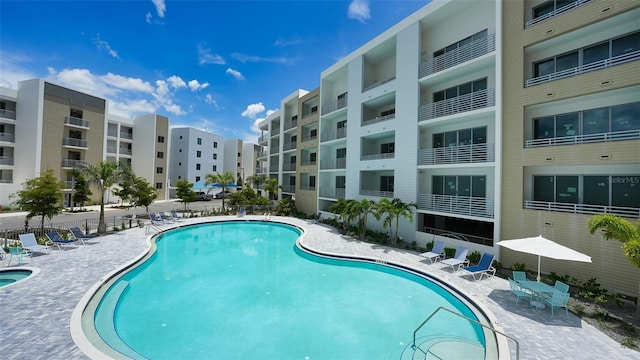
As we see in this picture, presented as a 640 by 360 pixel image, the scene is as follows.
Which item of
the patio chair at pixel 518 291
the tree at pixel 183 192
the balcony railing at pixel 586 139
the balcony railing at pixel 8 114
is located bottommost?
the patio chair at pixel 518 291

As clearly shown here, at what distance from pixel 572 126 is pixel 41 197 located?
1037 inches

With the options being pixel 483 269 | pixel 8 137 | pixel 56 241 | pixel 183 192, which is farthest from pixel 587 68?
pixel 8 137

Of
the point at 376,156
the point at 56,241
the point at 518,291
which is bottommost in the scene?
the point at 518,291

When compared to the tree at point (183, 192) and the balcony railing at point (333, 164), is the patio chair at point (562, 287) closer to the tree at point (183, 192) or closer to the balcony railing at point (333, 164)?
the balcony railing at point (333, 164)

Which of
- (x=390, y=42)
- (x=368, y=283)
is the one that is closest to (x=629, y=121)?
(x=368, y=283)

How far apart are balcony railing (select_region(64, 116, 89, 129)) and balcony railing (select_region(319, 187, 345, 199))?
104 feet

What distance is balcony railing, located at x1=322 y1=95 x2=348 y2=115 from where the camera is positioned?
75.0 ft

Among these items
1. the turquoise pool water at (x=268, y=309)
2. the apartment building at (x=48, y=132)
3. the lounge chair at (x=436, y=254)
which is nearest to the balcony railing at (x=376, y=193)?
the lounge chair at (x=436, y=254)

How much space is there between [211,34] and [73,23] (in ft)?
26.3

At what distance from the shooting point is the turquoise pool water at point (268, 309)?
260 inches

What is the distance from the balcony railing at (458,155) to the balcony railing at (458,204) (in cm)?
202

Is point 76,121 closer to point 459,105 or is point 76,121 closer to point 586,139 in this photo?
point 459,105

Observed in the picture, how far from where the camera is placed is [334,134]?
77.5ft

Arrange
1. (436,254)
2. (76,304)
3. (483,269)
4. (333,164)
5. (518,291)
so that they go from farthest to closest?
(333,164) → (436,254) → (483,269) → (518,291) → (76,304)
